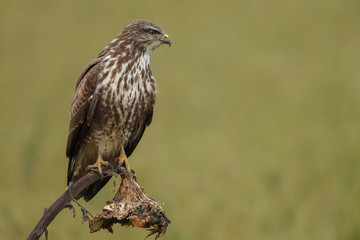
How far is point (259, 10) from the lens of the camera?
1416cm

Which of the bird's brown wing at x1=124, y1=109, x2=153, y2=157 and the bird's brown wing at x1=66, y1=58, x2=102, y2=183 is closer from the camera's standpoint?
the bird's brown wing at x1=66, y1=58, x2=102, y2=183

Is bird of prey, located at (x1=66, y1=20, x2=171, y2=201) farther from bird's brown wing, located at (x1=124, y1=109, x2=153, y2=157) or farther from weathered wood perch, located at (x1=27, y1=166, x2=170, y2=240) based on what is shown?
weathered wood perch, located at (x1=27, y1=166, x2=170, y2=240)

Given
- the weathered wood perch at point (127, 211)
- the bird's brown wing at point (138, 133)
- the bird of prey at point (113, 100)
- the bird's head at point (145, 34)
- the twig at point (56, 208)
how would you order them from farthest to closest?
1. the bird's brown wing at point (138, 133)
2. the bird's head at point (145, 34)
3. the bird of prey at point (113, 100)
4. the weathered wood perch at point (127, 211)
5. the twig at point (56, 208)

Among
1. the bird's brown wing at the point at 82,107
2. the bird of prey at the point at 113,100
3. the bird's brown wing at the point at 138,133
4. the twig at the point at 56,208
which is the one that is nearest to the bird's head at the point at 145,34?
the bird of prey at the point at 113,100

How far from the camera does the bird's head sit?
4.53 metres

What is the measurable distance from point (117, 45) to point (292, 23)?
32.8 ft

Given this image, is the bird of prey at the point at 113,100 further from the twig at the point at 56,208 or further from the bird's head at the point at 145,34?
the twig at the point at 56,208

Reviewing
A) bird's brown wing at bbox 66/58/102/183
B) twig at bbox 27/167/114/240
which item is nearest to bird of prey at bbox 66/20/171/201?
bird's brown wing at bbox 66/58/102/183

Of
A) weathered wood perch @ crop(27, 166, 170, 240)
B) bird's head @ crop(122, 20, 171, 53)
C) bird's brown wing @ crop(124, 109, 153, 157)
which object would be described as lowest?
weathered wood perch @ crop(27, 166, 170, 240)

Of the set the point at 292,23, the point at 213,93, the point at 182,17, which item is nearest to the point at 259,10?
the point at 292,23

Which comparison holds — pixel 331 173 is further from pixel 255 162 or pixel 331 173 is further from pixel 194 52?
pixel 194 52

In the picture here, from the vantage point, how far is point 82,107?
448 cm

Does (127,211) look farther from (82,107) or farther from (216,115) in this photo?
(216,115)

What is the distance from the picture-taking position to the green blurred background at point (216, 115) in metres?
8.20
